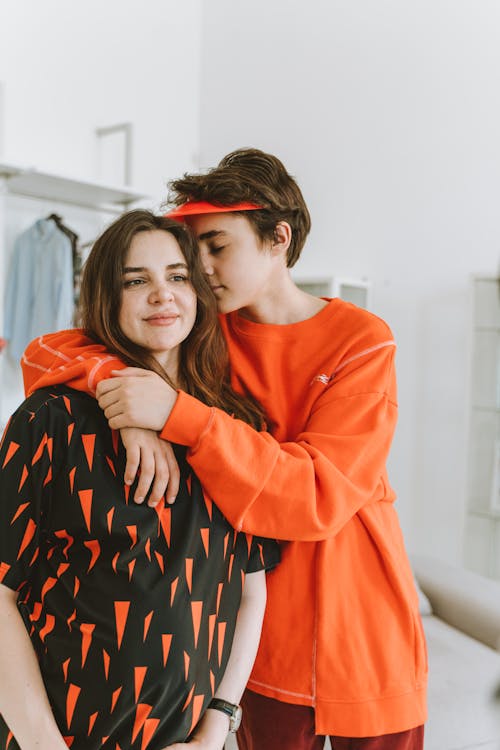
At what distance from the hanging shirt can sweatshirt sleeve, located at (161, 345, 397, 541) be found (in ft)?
9.08

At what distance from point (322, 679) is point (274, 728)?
140 millimetres

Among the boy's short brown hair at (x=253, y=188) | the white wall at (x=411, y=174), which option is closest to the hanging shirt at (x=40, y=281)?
the white wall at (x=411, y=174)

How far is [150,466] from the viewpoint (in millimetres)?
972

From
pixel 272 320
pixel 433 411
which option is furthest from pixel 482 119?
pixel 272 320

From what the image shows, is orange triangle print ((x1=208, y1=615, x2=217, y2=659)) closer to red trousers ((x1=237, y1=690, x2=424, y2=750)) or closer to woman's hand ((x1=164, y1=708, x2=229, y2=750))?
woman's hand ((x1=164, y1=708, x2=229, y2=750))

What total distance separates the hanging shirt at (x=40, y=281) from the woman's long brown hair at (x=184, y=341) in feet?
8.49

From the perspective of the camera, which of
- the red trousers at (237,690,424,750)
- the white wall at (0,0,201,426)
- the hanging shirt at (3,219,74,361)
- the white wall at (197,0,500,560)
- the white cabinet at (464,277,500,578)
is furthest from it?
the white wall at (0,0,201,426)

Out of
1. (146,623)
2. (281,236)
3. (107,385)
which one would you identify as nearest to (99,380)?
(107,385)

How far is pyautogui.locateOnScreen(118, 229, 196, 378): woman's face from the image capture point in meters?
1.10

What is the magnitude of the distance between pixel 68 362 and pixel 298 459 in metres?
0.37

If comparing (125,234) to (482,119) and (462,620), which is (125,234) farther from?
(482,119)

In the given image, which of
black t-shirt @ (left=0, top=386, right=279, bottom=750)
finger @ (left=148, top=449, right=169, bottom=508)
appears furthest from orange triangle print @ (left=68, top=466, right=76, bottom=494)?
finger @ (left=148, top=449, right=169, bottom=508)

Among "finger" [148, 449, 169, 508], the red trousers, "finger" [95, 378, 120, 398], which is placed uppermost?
"finger" [95, 378, 120, 398]

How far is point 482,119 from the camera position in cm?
334
